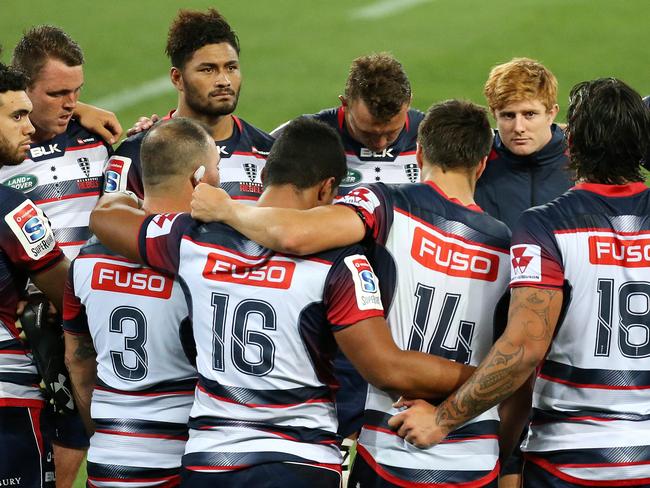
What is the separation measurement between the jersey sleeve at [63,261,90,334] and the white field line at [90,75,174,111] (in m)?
7.97

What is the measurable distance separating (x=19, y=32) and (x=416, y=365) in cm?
1075

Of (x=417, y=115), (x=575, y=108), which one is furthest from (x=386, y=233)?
(x=417, y=115)

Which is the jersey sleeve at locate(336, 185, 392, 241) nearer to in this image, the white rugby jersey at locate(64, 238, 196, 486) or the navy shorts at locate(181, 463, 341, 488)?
the white rugby jersey at locate(64, 238, 196, 486)

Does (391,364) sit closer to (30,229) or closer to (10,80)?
(30,229)

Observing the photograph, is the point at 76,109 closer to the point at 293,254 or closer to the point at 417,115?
the point at 417,115

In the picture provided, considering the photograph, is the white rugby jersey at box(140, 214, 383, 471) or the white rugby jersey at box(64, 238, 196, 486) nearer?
the white rugby jersey at box(140, 214, 383, 471)

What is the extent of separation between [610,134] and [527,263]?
24.3 inches

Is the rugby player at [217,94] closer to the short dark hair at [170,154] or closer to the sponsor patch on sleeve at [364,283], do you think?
the short dark hair at [170,154]

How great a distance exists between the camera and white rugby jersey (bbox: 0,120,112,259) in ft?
18.8

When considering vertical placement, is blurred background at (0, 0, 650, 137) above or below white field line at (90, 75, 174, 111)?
above

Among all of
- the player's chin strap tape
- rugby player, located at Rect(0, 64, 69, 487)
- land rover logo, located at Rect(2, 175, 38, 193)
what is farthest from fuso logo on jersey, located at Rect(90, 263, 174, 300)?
land rover logo, located at Rect(2, 175, 38, 193)

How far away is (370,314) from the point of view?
388 cm

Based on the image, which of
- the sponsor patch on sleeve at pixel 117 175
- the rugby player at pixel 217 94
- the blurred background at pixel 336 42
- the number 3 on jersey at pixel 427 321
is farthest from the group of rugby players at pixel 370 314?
the blurred background at pixel 336 42

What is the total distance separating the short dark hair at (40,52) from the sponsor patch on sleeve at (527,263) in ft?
10.1
